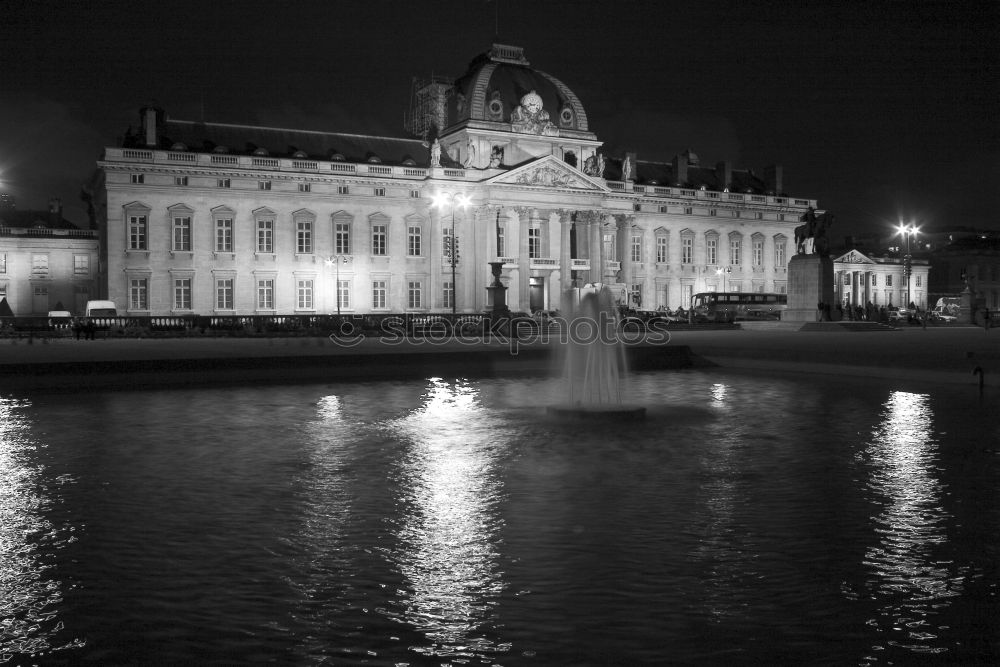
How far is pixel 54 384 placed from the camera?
2123 cm

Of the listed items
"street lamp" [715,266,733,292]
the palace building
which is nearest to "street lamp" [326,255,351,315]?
the palace building

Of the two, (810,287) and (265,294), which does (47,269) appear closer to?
(265,294)

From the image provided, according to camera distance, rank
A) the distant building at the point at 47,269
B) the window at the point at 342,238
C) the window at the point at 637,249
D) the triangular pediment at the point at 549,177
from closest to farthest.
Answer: the window at the point at 342,238 < the distant building at the point at 47,269 < the triangular pediment at the point at 549,177 < the window at the point at 637,249

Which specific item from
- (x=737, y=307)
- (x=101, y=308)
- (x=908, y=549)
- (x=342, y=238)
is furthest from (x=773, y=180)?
(x=908, y=549)

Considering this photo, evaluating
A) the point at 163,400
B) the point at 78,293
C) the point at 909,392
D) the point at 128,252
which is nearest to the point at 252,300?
the point at 128,252

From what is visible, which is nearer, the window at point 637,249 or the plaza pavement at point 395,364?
the plaza pavement at point 395,364

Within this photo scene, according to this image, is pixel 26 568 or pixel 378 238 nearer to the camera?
pixel 26 568

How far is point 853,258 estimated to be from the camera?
311 ft

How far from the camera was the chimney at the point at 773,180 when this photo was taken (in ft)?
295

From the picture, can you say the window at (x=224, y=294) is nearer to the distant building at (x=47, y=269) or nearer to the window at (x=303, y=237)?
the window at (x=303, y=237)

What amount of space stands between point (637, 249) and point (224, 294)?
110 feet

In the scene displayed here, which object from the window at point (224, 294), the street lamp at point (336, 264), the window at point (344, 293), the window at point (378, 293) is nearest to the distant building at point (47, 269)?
the window at point (224, 294)

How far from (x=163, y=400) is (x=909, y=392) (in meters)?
15.4

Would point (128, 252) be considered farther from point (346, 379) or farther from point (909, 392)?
point (909, 392)
